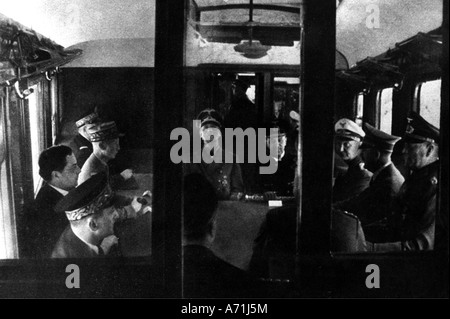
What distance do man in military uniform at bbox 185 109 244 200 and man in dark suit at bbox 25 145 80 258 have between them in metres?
0.87

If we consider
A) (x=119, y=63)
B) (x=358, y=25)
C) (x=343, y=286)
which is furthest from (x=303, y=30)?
(x=343, y=286)

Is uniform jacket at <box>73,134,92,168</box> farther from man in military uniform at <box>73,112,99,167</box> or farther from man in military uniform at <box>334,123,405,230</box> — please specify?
man in military uniform at <box>334,123,405,230</box>

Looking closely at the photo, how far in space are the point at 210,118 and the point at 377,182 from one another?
129 centimetres

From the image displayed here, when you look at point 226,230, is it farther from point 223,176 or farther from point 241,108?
point 241,108

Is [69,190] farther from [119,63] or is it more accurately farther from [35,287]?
[119,63]

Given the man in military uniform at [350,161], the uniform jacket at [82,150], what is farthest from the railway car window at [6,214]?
the man in military uniform at [350,161]

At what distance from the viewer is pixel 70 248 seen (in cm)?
338

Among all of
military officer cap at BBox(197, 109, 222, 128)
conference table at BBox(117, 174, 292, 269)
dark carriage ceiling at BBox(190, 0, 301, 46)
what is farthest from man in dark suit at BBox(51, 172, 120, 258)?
dark carriage ceiling at BBox(190, 0, 301, 46)

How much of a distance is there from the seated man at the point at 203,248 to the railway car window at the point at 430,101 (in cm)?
162

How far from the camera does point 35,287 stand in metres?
3.37

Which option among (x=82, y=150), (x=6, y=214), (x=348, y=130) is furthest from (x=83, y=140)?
(x=348, y=130)

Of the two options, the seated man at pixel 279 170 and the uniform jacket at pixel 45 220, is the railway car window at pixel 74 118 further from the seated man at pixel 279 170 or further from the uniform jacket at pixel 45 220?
the seated man at pixel 279 170

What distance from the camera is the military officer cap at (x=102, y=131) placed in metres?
3.35

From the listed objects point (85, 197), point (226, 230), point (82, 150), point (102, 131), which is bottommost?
point (226, 230)
